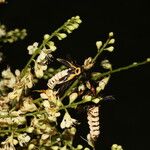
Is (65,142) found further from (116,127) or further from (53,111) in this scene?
(116,127)

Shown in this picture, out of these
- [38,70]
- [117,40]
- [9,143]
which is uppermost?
[117,40]

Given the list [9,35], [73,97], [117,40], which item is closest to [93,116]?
[73,97]

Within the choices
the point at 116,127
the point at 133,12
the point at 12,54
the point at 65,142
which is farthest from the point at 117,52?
the point at 65,142

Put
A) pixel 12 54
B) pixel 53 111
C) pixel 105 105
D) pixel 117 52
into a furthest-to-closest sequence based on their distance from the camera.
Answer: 1. pixel 117 52
2. pixel 105 105
3. pixel 12 54
4. pixel 53 111

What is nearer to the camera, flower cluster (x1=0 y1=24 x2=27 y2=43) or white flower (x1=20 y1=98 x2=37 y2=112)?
white flower (x1=20 y1=98 x2=37 y2=112)

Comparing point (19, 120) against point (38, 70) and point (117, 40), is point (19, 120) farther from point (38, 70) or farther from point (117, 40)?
point (117, 40)

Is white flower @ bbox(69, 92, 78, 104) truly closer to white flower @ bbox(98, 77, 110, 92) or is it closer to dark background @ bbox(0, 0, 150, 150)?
white flower @ bbox(98, 77, 110, 92)

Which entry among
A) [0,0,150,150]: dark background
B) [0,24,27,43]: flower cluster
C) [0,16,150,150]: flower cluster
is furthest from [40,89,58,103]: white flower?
[0,0,150,150]: dark background

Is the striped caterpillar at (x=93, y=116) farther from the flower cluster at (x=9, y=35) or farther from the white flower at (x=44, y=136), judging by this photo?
the flower cluster at (x=9, y=35)
